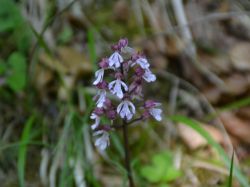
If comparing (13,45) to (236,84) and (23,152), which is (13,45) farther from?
(236,84)

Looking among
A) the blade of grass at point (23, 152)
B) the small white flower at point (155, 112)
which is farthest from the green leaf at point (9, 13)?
the small white flower at point (155, 112)

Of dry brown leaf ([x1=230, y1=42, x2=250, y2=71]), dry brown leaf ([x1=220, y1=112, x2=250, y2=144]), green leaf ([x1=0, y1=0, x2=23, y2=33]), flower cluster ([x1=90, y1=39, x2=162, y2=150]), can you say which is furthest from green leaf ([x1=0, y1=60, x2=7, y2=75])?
dry brown leaf ([x1=230, y1=42, x2=250, y2=71])

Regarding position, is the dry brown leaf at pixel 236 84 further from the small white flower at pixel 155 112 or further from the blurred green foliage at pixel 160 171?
the small white flower at pixel 155 112

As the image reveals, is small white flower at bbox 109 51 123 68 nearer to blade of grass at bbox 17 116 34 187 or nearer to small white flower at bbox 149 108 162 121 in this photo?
small white flower at bbox 149 108 162 121

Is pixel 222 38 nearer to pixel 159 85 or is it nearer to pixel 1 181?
pixel 159 85

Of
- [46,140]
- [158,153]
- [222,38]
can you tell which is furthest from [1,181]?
[222,38]
